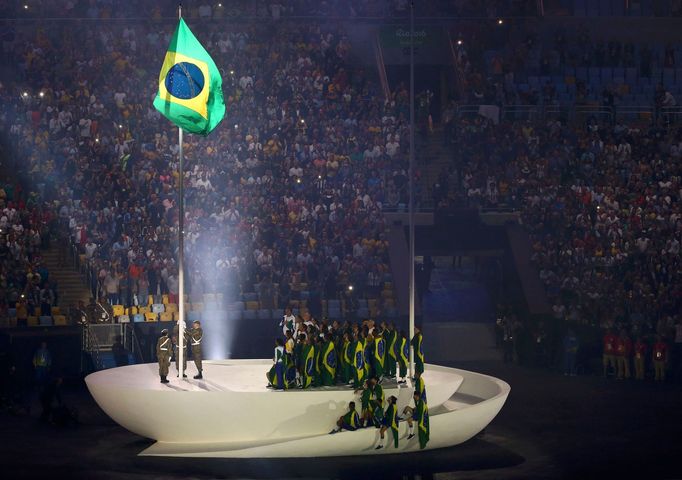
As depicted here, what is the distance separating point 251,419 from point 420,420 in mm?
3543

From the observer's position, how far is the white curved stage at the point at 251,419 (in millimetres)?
25969

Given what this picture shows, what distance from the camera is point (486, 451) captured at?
26969 mm

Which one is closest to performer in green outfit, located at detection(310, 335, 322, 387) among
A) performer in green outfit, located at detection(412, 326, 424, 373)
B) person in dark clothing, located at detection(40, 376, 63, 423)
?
performer in green outfit, located at detection(412, 326, 424, 373)

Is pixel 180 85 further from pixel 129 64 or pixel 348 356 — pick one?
pixel 129 64

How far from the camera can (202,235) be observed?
138 feet

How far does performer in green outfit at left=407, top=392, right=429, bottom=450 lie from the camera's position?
2602 cm

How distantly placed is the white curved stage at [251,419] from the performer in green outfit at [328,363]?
2.63 feet

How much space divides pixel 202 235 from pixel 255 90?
29.8 feet

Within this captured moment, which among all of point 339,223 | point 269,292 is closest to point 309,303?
point 269,292

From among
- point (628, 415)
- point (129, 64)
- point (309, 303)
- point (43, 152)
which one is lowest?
point (628, 415)

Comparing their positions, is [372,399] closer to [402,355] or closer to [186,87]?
Answer: [402,355]

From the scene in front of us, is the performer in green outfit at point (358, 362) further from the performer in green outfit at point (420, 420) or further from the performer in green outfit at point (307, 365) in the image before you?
the performer in green outfit at point (420, 420)

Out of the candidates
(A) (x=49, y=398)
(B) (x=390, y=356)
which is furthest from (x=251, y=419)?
(A) (x=49, y=398)

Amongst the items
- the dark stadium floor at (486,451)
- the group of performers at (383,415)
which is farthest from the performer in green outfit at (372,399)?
the dark stadium floor at (486,451)
